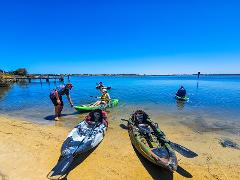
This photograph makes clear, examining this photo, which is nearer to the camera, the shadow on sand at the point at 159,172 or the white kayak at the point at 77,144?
the white kayak at the point at 77,144

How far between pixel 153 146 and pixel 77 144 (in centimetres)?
325

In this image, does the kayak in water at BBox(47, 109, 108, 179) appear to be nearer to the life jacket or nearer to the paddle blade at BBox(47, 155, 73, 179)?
the paddle blade at BBox(47, 155, 73, 179)

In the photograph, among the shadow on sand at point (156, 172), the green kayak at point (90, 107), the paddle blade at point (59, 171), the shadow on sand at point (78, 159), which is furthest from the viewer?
the green kayak at point (90, 107)

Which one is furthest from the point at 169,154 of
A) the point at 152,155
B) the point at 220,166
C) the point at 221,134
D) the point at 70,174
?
the point at 221,134

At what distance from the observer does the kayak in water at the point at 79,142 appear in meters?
6.61

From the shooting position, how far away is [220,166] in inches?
310

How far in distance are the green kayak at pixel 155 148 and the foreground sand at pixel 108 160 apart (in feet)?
1.59

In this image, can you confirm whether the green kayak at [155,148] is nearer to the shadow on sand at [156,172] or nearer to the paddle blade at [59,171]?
the shadow on sand at [156,172]

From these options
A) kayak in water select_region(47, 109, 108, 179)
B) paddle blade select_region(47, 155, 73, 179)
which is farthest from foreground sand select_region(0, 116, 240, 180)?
kayak in water select_region(47, 109, 108, 179)

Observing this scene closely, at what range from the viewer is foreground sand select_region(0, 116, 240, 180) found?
6910 millimetres

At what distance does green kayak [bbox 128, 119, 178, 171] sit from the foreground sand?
1.59 ft

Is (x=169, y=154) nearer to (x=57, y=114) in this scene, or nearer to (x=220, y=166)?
(x=220, y=166)

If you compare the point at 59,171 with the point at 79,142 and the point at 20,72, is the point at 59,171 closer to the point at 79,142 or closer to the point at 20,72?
the point at 79,142

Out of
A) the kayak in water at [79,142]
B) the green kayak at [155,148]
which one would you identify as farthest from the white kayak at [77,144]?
the green kayak at [155,148]
